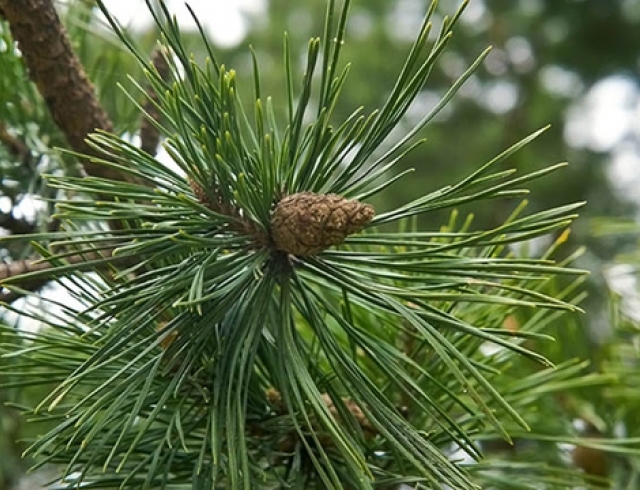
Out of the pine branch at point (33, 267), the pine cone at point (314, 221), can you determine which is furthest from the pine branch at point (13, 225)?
the pine cone at point (314, 221)

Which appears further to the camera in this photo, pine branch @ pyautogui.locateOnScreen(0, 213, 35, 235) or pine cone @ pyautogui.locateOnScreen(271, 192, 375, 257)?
pine branch @ pyautogui.locateOnScreen(0, 213, 35, 235)

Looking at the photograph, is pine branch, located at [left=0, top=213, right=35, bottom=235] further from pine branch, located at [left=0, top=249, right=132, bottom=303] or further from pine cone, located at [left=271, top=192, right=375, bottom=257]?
pine cone, located at [left=271, top=192, right=375, bottom=257]

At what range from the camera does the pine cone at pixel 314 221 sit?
0.22m

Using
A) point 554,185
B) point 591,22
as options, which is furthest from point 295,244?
point 591,22

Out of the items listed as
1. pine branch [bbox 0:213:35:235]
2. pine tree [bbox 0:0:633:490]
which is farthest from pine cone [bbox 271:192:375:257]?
pine branch [bbox 0:213:35:235]

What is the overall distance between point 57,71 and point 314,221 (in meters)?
0.11

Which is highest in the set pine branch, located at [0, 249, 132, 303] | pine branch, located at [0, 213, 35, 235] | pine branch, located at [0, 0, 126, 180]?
pine branch, located at [0, 0, 126, 180]

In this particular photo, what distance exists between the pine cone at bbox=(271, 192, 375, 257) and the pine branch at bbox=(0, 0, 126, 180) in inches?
2.8

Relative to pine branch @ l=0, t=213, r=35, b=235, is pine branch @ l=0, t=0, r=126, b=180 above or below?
above

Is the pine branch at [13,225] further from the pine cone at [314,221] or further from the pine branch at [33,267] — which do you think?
the pine cone at [314,221]

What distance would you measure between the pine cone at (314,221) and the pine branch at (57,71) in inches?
2.8

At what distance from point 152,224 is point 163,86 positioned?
0.04 meters

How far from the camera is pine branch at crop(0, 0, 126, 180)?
0.85 ft

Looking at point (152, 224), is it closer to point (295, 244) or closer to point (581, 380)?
point (295, 244)
